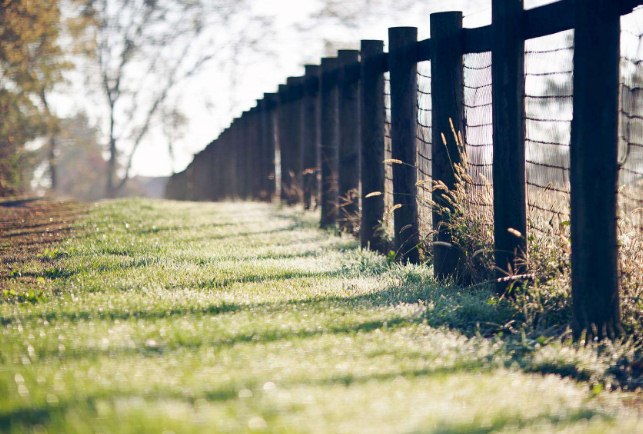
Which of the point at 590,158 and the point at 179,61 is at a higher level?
the point at 179,61

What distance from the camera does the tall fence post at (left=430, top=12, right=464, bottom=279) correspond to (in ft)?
20.2

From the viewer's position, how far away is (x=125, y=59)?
34281 mm

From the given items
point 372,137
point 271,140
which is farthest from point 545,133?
point 271,140

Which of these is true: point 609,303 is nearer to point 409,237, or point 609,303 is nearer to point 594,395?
point 594,395

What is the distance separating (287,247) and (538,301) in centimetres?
369

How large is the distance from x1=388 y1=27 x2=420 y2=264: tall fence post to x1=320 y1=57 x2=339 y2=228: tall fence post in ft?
9.74

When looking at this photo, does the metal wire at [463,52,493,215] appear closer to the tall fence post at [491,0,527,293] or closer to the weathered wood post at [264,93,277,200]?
the tall fence post at [491,0,527,293]

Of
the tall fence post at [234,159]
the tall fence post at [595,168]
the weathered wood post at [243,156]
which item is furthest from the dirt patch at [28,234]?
the tall fence post at [234,159]

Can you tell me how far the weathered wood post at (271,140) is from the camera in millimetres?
15242

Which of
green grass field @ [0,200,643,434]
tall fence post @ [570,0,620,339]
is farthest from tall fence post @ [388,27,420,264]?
tall fence post @ [570,0,620,339]

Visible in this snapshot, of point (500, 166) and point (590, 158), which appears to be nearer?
point (590, 158)

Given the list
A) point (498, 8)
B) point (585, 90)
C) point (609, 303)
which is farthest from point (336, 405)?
point (498, 8)

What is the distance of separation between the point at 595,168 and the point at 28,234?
7.08 metres

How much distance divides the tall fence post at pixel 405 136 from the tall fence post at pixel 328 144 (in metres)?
2.97
